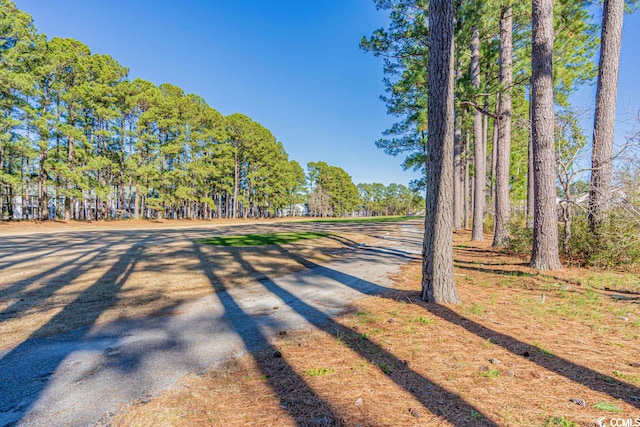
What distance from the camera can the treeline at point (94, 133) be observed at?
1934 centimetres

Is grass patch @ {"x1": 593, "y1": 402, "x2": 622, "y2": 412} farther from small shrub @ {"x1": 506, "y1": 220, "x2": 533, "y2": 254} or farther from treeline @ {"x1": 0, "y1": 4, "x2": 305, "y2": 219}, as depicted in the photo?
treeline @ {"x1": 0, "y1": 4, "x2": 305, "y2": 219}

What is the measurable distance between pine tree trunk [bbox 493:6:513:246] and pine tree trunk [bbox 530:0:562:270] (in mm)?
2935

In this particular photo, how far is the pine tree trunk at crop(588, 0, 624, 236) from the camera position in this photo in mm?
6828

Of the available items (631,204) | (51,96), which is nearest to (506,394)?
(631,204)

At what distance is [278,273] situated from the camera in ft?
21.8

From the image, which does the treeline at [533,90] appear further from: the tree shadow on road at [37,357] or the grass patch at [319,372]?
the tree shadow on road at [37,357]

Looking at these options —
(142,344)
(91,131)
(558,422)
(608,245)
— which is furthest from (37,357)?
(91,131)

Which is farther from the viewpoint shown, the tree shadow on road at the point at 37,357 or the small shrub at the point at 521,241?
the small shrub at the point at 521,241

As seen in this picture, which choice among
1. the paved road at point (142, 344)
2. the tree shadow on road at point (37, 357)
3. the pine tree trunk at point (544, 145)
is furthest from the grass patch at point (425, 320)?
the pine tree trunk at point (544, 145)

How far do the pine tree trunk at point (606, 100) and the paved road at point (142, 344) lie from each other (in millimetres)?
5862

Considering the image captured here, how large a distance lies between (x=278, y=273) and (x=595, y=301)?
229 inches

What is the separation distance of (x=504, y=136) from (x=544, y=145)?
407 centimetres

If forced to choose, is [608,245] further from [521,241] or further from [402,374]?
[402,374]

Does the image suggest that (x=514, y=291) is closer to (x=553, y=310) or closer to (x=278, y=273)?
(x=553, y=310)
